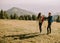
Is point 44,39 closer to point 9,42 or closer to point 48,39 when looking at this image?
point 48,39

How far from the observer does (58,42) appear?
1927cm

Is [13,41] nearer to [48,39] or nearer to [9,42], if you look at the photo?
[9,42]

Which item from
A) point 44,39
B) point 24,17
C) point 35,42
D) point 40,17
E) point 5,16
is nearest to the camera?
point 35,42

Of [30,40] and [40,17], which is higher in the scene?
[40,17]

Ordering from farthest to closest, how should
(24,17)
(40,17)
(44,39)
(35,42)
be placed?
(24,17)
(40,17)
(44,39)
(35,42)

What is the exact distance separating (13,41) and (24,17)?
121837 mm

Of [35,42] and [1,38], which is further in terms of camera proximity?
[1,38]

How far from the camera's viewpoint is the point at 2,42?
18891 millimetres

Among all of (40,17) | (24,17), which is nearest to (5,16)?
(24,17)

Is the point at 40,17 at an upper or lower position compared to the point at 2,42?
upper

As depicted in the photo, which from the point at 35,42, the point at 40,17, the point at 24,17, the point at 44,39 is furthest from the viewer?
the point at 24,17

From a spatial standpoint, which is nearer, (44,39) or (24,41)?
(24,41)

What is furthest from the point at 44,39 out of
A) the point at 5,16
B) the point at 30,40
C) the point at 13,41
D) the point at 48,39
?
the point at 5,16

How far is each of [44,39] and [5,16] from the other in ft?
369
